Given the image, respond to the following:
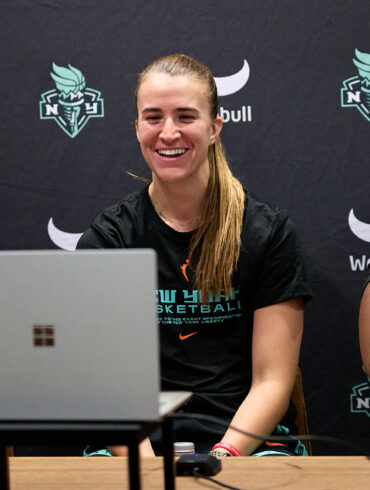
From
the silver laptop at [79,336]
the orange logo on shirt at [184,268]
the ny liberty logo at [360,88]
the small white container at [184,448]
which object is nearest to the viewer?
the silver laptop at [79,336]

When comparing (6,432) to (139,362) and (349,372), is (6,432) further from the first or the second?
(349,372)

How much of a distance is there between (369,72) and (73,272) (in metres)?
1.37

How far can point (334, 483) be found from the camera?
3.27ft

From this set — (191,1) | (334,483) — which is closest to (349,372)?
(334,483)

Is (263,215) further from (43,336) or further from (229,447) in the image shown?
(43,336)

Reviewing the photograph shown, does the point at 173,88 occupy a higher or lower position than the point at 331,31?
lower

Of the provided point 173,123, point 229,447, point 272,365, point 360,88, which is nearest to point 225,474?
point 229,447

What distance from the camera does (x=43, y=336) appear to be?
31.8 inches

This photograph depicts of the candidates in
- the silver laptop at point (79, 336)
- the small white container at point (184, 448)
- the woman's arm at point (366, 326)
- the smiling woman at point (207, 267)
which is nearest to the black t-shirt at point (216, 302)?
the smiling woman at point (207, 267)

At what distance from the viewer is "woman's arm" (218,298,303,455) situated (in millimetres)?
1517

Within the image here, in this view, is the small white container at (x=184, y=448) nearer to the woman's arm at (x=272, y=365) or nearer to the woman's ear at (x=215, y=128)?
the woman's arm at (x=272, y=365)

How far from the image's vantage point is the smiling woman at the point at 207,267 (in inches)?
62.1

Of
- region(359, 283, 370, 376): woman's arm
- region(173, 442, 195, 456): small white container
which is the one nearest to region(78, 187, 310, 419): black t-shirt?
region(359, 283, 370, 376): woman's arm

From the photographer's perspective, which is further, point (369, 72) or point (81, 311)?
point (369, 72)
